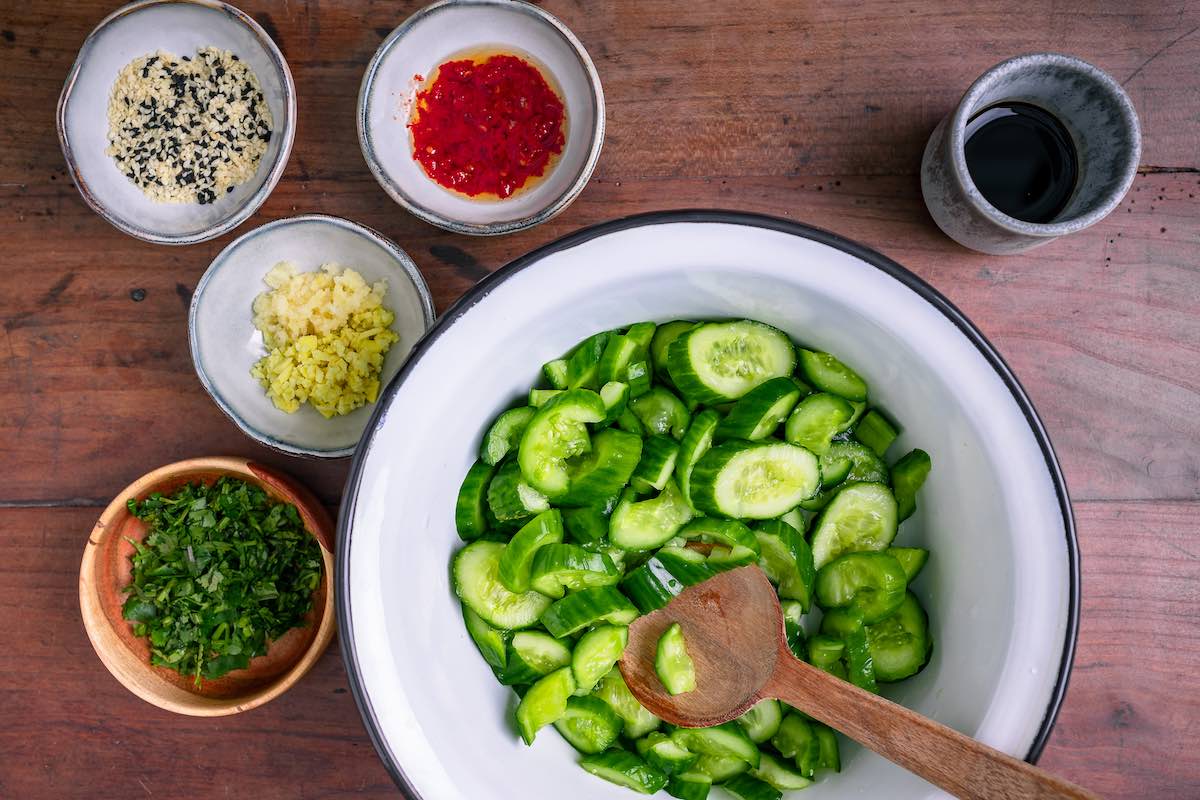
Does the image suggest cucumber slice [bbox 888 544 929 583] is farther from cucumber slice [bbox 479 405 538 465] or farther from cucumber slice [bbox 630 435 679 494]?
cucumber slice [bbox 479 405 538 465]

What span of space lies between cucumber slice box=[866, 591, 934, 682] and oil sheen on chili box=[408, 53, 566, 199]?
1145 millimetres

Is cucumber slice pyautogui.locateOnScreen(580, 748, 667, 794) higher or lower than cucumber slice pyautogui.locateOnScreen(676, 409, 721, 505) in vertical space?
lower

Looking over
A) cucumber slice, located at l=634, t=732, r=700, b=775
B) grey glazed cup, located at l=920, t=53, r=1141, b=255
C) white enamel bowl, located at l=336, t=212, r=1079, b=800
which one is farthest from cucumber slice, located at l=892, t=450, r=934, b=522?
cucumber slice, located at l=634, t=732, r=700, b=775

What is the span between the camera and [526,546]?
1.46 meters

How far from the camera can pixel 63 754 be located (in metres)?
1.99

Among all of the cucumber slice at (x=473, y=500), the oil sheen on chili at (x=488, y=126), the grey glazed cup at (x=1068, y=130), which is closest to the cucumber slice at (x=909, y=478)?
the grey glazed cup at (x=1068, y=130)

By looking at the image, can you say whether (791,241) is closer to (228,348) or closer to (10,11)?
(228,348)

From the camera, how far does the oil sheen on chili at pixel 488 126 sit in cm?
185

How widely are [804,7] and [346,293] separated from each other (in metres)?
1.16

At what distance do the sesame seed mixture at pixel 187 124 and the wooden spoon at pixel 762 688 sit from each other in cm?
131

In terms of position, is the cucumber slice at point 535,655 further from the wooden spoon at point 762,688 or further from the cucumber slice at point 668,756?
the cucumber slice at point 668,756

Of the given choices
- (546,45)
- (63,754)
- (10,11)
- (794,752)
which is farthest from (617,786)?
(10,11)

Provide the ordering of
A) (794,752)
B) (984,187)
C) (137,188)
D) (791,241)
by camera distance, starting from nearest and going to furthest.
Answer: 1. (791,241)
2. (794,752)
3. (984,187)
4. (137,188)

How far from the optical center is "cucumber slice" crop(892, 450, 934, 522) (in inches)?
59.6
